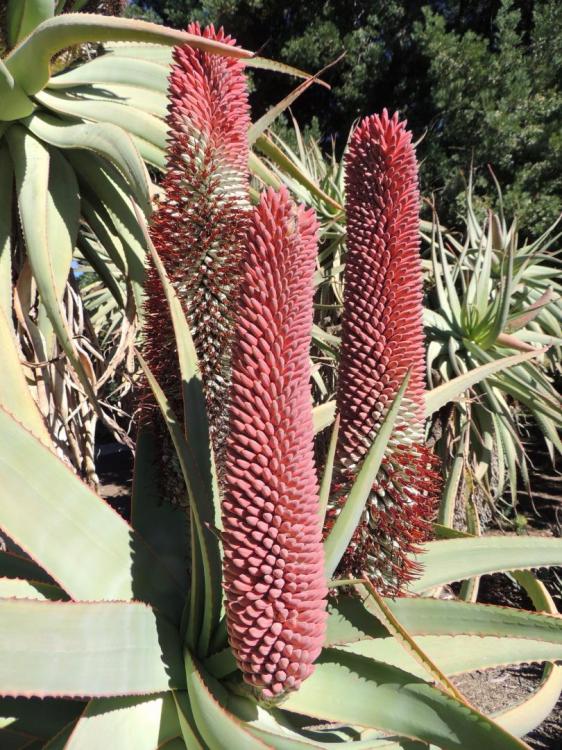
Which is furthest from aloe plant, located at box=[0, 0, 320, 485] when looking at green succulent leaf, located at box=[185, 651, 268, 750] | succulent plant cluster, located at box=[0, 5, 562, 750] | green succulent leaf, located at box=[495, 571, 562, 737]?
green succulent leaf, located at box=[495, 571, 562, 737]

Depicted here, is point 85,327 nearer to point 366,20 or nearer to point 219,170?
point 219,170

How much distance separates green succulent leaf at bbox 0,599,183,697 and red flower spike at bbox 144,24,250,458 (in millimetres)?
345

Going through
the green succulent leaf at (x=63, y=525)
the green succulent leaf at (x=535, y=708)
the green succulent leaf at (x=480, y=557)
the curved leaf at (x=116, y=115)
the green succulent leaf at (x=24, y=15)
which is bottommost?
the green succulent leaf at (x=535, y=708)

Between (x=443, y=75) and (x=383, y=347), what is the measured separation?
798cm

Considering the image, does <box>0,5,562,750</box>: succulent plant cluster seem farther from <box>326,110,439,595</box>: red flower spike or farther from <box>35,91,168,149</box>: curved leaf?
<box>35,91,168,149</box>: curved leaf

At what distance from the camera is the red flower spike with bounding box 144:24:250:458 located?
1.06 metres

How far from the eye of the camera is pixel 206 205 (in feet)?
3.56

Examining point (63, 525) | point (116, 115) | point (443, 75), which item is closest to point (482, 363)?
point (116, 115)

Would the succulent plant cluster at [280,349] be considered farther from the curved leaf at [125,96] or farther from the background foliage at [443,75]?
the background foliage at [443,75]

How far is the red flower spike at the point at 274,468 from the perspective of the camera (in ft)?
2.59

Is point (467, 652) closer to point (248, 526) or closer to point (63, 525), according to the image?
point (248, 526)

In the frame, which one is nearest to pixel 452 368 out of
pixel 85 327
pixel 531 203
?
pixel 85 327

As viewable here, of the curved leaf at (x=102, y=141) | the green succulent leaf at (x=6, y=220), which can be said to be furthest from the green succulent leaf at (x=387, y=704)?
the green succulent leaf at (x=6, y=220)

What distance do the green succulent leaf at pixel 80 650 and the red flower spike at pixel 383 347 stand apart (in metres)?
0.35
